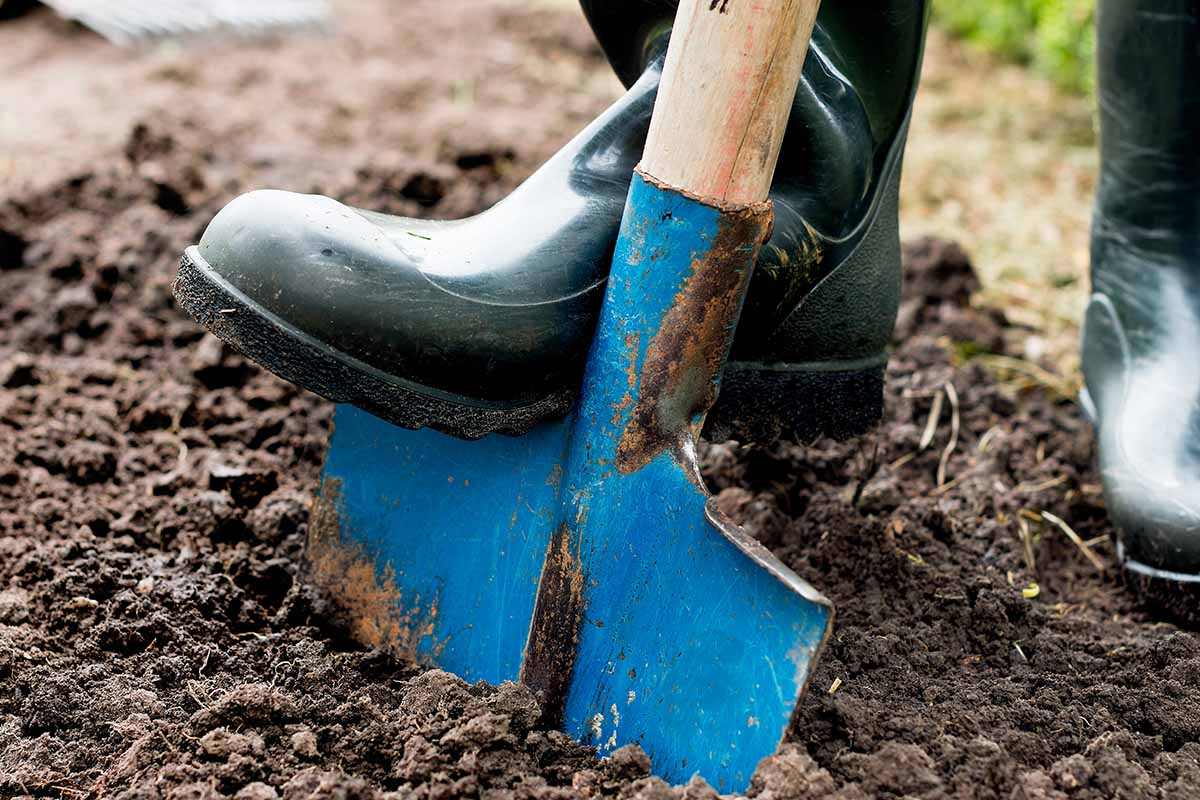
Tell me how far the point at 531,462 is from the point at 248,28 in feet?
11.2

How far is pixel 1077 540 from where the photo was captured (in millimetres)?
1795

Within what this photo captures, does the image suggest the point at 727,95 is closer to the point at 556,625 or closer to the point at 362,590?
the point at 556,625

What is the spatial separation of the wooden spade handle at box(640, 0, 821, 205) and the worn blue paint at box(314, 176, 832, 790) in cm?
3

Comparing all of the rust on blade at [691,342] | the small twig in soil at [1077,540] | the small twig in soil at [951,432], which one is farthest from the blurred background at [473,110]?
the rust on blade at [691,342]

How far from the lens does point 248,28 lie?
4.27 metres

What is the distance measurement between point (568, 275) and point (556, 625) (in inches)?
14.6

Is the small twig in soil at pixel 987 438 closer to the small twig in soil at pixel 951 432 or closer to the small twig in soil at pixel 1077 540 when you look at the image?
the small twig in soil at pixel 951 432

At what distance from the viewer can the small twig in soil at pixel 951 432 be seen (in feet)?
6.27

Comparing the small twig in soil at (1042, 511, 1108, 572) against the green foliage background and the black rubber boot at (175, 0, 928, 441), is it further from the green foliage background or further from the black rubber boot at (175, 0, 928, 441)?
the green foliage background

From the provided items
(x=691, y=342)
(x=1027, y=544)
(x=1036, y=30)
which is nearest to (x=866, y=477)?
(x=1027, y=544)

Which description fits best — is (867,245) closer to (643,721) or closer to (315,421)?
(643,721)

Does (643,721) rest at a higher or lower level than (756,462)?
lower

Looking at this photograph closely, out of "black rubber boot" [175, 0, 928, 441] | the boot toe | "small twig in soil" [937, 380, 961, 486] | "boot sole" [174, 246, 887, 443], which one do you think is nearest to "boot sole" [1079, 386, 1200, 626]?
"small twig in soil" [937, 380, 961, 486]

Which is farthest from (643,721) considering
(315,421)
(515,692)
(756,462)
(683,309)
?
A: (315,421)
